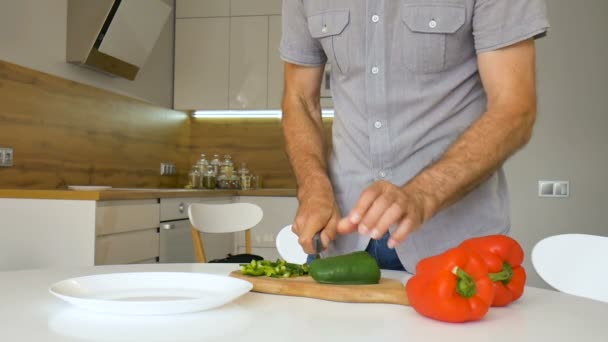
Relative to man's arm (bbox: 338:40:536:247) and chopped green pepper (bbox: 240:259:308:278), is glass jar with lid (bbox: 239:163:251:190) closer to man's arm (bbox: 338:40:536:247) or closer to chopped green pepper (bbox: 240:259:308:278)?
man's arm (bbox: 338:40:536:247)

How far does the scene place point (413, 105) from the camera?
1.25 metres

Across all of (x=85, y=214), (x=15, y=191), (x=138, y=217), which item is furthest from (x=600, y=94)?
(x=15, y=191)

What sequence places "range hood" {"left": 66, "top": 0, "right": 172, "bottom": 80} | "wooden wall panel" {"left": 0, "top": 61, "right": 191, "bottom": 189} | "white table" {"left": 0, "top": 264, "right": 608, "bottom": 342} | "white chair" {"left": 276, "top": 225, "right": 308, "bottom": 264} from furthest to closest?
"range hood" {"left": 66, "top": 0, "right": 172, "bottom": 80}, "wooden wall panel" {"left": 0, "top": 61, "right": 191, "bottom": 189}, "white chair" {"left": 276, "top": 225, "right": 308, "bottom": 264}, "white table" {"left": 0, "top": 264, "right": 608, "bottom": 342}

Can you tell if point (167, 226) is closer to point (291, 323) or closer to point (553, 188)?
point (553, 188)

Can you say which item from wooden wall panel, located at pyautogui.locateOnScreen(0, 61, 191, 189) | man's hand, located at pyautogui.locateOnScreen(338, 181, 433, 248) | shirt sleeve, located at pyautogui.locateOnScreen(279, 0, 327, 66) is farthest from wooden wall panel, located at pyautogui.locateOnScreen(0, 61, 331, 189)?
man's hand, located at pyautogui.locateOnScreen(338, 181, 433, 248)

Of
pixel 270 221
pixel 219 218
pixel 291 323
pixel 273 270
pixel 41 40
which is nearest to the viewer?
pixel 291 323

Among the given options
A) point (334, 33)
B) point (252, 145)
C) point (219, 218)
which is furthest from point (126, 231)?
point (252, 145)

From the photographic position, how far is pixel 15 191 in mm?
2441

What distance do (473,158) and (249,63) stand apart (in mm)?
3413

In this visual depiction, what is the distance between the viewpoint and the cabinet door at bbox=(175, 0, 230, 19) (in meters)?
4.33

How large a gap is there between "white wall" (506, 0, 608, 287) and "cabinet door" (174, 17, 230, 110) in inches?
81.2

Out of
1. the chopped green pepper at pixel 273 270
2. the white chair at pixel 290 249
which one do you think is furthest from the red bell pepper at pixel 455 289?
the white chair at pixel 290 249

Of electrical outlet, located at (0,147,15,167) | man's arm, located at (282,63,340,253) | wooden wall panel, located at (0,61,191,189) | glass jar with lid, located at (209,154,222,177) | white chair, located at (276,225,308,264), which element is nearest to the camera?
man's arm, located at (282,63,340,253)

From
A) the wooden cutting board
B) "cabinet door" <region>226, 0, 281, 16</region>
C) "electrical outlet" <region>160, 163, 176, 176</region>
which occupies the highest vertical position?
"cabinet door" <region>226, 0, 281, 16</region>
